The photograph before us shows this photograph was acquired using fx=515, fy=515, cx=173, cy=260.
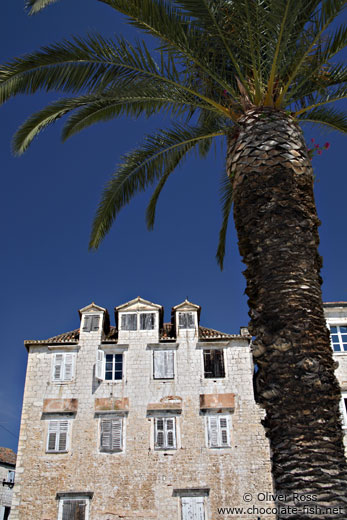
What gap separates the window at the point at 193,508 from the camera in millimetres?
22641

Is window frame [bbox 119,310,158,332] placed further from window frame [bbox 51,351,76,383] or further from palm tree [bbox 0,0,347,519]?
palm tree [bbox 0,0,347,519]

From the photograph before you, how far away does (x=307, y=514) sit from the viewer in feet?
19.8

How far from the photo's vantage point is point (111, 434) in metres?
24.4

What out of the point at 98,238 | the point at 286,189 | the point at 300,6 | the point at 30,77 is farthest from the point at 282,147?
the point at 98,238

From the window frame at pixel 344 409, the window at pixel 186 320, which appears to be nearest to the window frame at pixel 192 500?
the window frame at pixel 344 409

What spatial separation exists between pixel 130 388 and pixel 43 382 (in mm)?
4380

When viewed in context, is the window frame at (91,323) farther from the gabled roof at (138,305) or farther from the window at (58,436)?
the window at (58,436)

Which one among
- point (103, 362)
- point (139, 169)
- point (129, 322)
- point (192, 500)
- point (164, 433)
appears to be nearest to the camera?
point (139, 169)

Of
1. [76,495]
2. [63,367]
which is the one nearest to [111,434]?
[76,495]

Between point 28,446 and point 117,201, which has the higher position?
point 117,201

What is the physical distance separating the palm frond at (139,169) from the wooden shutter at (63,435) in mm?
13247

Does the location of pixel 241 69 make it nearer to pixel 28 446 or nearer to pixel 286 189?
pixel 286 189

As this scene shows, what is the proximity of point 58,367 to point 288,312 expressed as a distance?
20.6 metres

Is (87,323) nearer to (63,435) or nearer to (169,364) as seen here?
(169,364)
